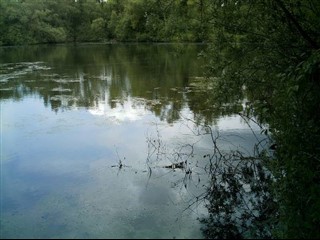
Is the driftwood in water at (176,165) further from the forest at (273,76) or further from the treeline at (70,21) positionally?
the treeline at (70,21)

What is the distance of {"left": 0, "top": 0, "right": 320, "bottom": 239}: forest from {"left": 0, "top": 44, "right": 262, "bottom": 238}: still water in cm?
76

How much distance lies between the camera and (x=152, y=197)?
22.1 ft

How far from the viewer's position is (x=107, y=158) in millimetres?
8602

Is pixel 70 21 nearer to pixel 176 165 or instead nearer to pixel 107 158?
pixel 107 158

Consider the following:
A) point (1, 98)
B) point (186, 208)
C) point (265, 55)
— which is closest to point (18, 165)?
point (186, 208)

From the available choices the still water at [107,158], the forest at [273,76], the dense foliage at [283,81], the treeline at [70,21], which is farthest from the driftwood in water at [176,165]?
the treeline at [70,21]

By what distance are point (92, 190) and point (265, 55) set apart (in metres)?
3.76

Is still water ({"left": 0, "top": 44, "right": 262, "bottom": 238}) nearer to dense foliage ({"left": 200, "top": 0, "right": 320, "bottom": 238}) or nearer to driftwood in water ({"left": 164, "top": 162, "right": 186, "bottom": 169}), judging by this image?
driftwood in water ({"left": 164, "top": 162, "right": 186, "bottom": 169})

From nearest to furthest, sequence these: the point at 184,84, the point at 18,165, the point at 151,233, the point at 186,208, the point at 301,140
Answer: the point at 301,140
the point at 151,233
the point at 186,208
the point at 18,165
the point at 184,84

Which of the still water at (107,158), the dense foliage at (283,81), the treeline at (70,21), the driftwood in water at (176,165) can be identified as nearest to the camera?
the dense foliage at (283,81)

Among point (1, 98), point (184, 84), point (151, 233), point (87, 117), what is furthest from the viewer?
point (184, 84)

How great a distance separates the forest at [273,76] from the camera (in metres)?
4.37

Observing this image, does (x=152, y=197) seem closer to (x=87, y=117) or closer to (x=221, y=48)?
(x=221, y=48)

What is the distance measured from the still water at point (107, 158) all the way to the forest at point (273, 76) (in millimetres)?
755
